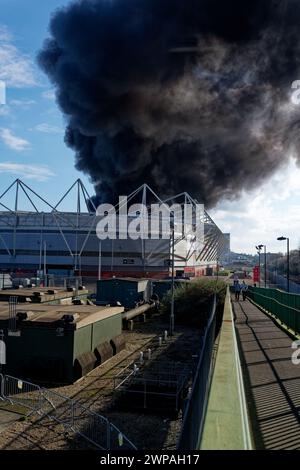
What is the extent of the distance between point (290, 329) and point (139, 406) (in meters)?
7.56

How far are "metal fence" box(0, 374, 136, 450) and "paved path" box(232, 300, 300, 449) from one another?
11.0ft

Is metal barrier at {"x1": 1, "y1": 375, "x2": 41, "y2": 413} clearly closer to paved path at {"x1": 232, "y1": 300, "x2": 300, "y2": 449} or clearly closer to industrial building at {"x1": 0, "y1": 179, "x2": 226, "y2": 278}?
paved path at {"x1": 232, "y1": 300, "x2": 300, "y2": 449}

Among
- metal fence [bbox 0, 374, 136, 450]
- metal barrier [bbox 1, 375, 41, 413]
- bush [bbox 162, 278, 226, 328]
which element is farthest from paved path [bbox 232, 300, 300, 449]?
bush [bbox 162, 278, 226, 328]

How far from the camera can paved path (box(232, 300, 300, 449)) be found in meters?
7.11

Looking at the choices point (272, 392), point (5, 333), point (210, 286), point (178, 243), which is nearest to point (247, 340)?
point (272, 392)

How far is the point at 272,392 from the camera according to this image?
9430 mm

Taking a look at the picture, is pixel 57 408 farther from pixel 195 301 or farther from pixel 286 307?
pixel 195 301
